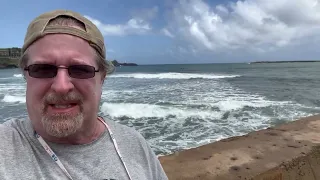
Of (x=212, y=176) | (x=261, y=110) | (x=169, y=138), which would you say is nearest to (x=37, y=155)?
(x=212, y=176)

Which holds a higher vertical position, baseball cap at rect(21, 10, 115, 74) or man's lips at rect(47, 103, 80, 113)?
baseball cap at rect(21, 10, 115, 74)

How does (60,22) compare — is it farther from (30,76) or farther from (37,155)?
(37,155)

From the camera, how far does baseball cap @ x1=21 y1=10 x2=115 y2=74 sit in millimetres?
1185

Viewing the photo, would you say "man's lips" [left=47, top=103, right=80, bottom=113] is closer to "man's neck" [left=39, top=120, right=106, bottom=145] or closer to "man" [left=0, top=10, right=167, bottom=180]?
"man" [left=0, top=10, right=167, bottom=180]

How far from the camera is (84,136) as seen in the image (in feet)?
4.37

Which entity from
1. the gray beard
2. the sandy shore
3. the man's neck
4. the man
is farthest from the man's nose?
the sandy shore

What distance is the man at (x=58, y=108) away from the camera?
3.87 ft

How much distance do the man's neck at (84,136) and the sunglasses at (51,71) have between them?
0.86ft

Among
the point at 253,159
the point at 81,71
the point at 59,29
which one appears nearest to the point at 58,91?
the point at 81,71

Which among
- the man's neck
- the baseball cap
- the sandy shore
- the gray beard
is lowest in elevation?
the sandy shore

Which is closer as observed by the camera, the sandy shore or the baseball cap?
the baseball cap

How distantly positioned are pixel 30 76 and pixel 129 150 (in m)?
0.60

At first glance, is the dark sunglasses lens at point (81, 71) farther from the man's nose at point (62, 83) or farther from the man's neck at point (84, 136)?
the man's neck at point (84, 136)

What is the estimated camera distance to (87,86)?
1.27 m
